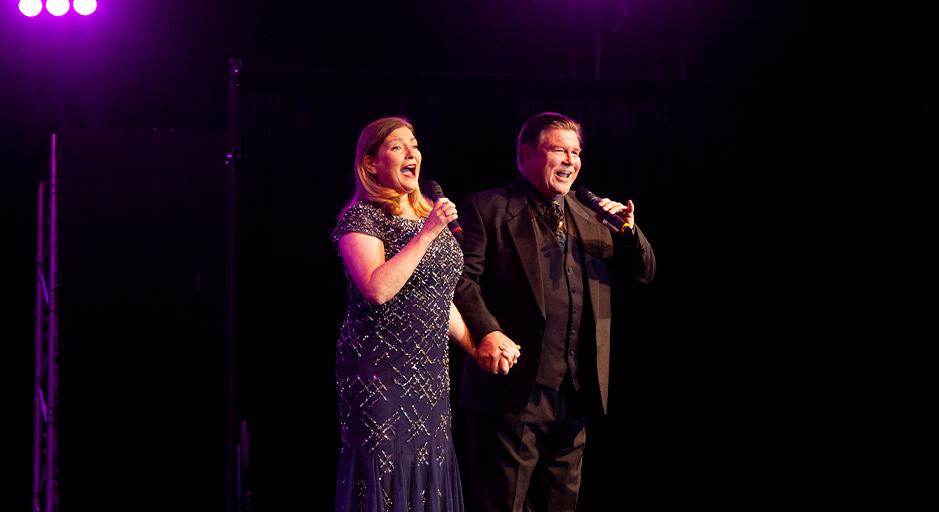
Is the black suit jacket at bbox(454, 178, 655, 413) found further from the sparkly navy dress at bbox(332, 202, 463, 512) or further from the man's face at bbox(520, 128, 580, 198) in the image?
the sparkly navy dress at bbox(332, 202, 463, 512)

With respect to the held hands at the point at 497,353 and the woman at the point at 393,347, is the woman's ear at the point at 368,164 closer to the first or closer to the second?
the woman at the point at 393,347

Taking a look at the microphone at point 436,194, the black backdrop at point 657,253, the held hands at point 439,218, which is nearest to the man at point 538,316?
the microphone at point 436,194

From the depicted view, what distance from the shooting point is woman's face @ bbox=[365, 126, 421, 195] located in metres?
2.65

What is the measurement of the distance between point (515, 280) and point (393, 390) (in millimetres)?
664

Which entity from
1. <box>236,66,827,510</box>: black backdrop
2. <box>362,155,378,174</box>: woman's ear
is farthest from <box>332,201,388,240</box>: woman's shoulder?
<box>236,66,827,510</box>: black backdrop

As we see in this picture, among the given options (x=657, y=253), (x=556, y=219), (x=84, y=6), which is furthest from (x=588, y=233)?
(x=84, y=6)

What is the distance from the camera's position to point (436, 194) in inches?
106

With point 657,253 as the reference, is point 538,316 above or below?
below

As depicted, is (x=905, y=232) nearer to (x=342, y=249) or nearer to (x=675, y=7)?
(x=675, y=7)

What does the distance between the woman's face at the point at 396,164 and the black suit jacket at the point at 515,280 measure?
0.45 meters

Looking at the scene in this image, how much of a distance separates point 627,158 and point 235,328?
1763mm

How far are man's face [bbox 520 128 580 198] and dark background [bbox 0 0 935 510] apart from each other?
918mm

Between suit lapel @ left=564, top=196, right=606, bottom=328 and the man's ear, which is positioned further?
the man's ear

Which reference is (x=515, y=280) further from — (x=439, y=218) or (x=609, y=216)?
(x=439, y=218)
